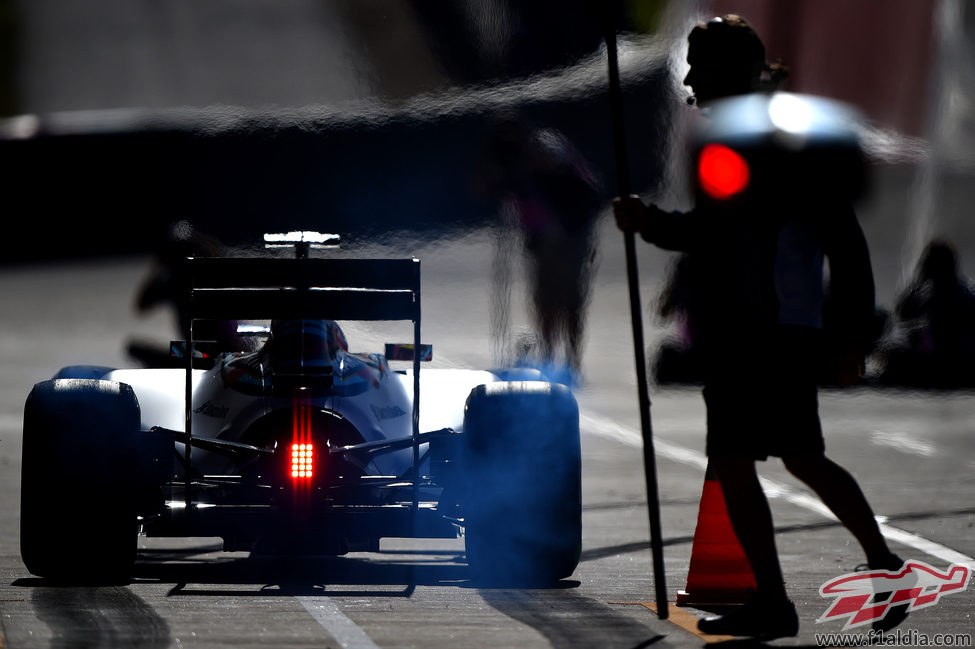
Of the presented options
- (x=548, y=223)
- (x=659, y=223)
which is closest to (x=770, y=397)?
(x=659, y=223)

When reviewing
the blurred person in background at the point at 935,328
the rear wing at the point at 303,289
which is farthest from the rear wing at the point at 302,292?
the blurred person in background at the point at 935,328

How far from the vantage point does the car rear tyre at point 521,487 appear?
6.66 m

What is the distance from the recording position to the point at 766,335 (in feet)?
17.5

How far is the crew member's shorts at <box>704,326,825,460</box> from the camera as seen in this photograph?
5.30m

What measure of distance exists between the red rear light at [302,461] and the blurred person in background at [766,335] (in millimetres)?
1808

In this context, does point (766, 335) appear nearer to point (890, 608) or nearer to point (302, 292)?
point (890, 608)

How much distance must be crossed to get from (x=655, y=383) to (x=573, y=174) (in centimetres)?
208

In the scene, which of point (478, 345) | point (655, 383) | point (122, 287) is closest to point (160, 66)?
point (478, 345)

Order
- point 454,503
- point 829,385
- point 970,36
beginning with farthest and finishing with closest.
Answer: point 970,36 → point 829,385 → point 454,503

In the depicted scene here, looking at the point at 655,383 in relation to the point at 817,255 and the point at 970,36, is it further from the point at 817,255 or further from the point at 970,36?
the point at 817,255

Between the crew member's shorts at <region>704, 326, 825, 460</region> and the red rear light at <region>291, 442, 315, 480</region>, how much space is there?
186cm

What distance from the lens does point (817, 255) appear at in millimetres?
5449

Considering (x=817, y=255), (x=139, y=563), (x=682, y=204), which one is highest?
(x=682, y=204)

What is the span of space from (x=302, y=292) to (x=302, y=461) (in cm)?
62
